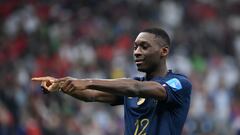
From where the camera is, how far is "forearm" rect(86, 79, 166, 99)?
19.2 ft

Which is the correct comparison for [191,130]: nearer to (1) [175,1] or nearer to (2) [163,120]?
(1) [175,1]

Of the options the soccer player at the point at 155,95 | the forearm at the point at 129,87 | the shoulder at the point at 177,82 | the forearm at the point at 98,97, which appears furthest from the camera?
the forearm at the point at 98,97

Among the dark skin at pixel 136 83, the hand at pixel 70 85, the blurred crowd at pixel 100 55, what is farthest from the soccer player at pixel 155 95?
the blurred crowd at pixel 100 55

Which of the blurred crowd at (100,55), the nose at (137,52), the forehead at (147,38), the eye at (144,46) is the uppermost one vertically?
the forehead at (147,38)

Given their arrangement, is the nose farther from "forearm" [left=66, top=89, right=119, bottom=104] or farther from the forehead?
"forearm" [left=66, top=89, right=119, bottom=104]

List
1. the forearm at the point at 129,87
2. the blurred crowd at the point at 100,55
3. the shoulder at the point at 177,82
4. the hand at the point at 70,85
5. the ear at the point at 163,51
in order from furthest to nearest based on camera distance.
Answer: the blurred crowd at the point at 100,55
the ear at the point at 163,51
the shoulder at the point at 177,82
the forearm at the point at 129,87
the hand at the point at 70,85

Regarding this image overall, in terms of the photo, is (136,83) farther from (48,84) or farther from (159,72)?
(48,84)

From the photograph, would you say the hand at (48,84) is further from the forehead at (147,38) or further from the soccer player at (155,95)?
the forehead at (147,38)

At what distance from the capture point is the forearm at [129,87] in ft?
19.2

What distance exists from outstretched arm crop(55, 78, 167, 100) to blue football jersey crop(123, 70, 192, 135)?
→ 0.13 meters

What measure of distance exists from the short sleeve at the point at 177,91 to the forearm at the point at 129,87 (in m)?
0.08

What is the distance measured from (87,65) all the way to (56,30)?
1.27m

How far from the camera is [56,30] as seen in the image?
15617 mm

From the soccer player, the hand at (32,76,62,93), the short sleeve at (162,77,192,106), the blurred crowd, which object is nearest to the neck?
the soccer player
